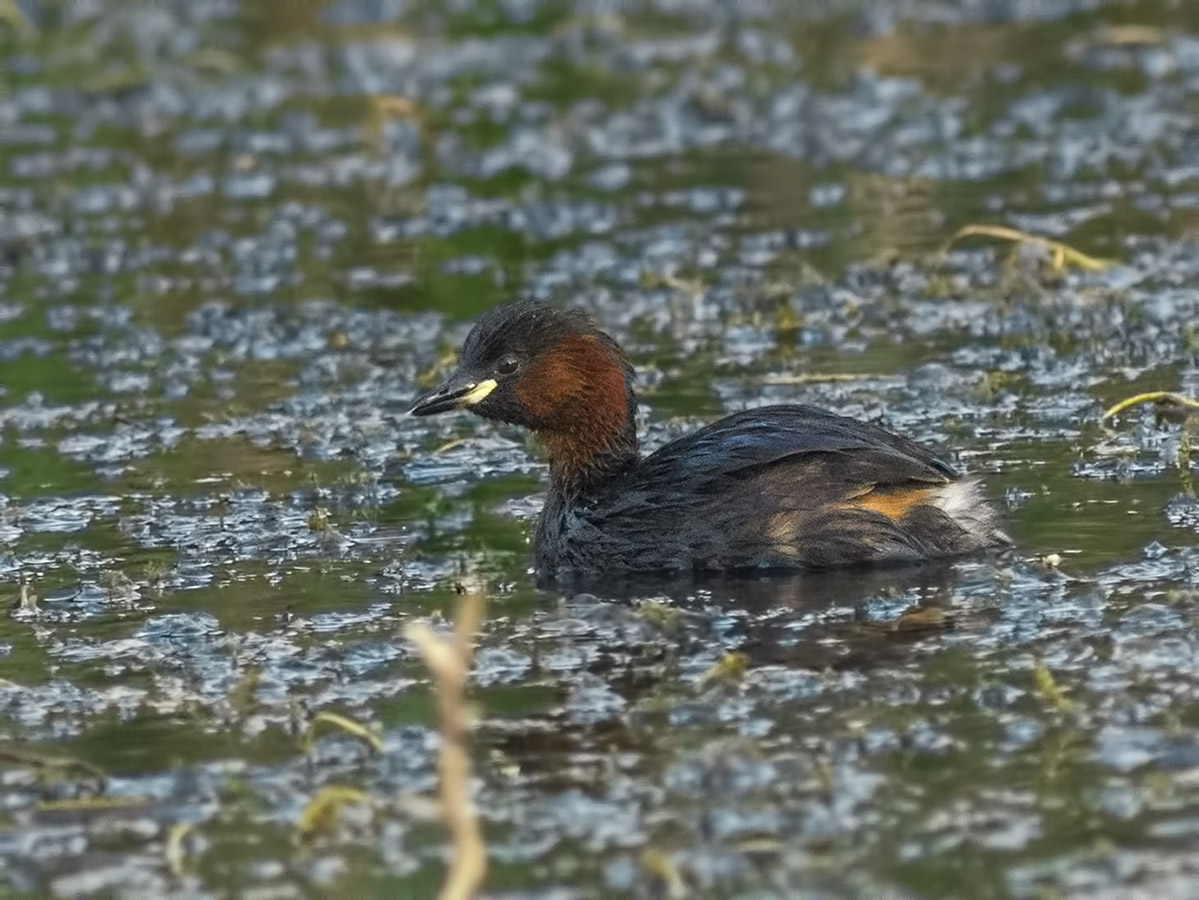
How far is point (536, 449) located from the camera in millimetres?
10906

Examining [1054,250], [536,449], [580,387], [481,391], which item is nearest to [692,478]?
[580,387]

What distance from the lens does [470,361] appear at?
9.65m

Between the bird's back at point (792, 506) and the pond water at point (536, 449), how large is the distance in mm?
191

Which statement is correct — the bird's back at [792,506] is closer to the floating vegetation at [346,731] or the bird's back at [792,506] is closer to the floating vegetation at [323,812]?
the floating vegetation at [346,731]

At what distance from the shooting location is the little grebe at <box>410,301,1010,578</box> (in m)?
8.73

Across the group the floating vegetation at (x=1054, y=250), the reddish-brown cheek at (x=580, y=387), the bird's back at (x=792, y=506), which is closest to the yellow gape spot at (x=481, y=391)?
the reddish-brown cheek at (x=580, y=387)

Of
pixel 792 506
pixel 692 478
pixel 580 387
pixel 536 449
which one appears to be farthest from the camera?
pixel 536 449

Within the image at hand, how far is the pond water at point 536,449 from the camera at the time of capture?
624 cm

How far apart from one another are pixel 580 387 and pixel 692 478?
79cm

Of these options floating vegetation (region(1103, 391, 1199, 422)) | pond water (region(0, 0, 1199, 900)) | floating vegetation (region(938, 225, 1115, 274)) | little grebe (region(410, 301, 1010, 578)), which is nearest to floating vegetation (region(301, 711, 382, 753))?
pond water (region(0, 0, 1199, 900))

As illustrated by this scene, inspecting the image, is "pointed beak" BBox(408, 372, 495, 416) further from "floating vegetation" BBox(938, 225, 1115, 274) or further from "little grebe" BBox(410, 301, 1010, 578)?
"floating vegetation" BBox(938, 225, 1115, 274)

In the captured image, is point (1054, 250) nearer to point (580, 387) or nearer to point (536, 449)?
point (536, 449)

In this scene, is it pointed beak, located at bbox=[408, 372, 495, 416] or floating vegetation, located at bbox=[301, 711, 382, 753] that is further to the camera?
pointed beak, located at bbox=[408, 372, 495, 416]

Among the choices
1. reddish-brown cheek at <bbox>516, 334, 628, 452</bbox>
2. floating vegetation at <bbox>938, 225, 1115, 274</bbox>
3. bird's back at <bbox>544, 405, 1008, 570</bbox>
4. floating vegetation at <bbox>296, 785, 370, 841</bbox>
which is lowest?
floating vegetation at <bbox>296, 785, 370, 841</bbox>
